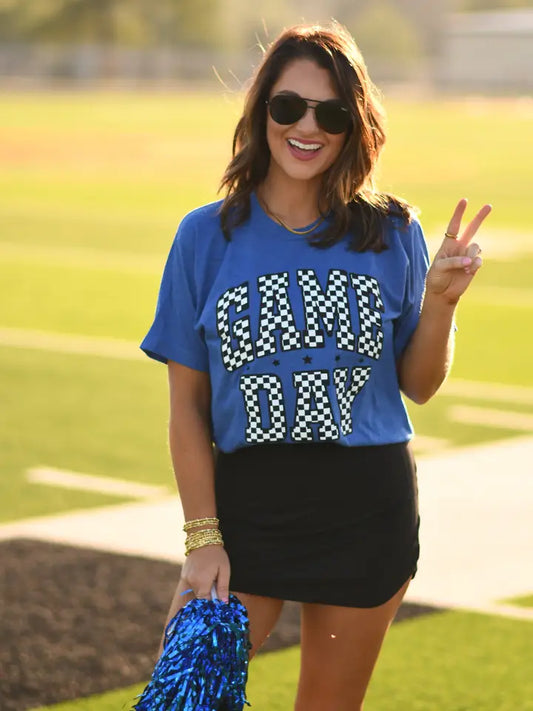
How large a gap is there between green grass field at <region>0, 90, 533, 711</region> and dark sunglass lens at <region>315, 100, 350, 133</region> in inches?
18.8

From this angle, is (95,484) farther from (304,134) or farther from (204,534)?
(304,134)

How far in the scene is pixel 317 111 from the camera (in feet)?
11.4

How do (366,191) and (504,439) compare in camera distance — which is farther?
(504,439)

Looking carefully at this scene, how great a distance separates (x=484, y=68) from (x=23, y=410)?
305ft

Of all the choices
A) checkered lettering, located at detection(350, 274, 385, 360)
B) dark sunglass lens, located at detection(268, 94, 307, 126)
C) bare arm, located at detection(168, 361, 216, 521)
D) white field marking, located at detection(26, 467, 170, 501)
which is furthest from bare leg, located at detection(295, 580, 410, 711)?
white field marking, located at detection(26, 467, 170, 501)

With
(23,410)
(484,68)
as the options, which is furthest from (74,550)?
(484,68)

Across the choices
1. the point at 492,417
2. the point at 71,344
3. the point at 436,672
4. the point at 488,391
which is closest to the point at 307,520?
the point at 436,672

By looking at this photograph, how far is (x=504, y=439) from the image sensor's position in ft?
30.0

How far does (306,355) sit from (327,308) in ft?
0.40

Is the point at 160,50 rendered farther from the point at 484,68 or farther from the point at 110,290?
the point at 110,290

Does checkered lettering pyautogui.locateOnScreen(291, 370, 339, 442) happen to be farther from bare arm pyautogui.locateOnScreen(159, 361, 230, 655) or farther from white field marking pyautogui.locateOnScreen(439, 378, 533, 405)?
white field marking pyautogui.locateOnScreen(439, 378, 533, 405)

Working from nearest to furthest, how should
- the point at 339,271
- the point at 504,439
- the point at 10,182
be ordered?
the point at 339,271, the point at 504,439, the point at 10,182

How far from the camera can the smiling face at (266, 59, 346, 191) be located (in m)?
3.49

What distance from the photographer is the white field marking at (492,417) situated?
958 cm
